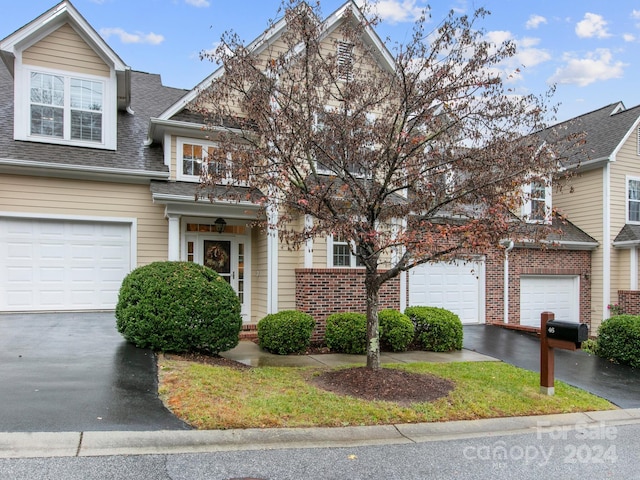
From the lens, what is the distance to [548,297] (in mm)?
15773

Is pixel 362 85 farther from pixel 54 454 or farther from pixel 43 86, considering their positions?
pixel 43 86

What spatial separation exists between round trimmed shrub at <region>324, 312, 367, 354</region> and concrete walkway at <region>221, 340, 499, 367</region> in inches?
8.4

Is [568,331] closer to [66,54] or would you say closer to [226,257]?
[226,257]

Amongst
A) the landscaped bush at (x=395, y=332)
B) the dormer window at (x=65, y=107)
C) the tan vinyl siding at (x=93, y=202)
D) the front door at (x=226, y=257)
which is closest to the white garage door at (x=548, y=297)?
the landscaped bush at (x=395, y=332)

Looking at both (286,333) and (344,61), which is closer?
(344,61)

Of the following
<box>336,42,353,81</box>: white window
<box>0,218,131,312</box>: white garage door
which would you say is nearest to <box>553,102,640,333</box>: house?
<box>336,42,353,81</box>: white window

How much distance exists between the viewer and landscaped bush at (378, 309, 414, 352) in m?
10.2

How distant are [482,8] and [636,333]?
738 cm

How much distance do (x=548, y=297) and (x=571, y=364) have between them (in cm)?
649

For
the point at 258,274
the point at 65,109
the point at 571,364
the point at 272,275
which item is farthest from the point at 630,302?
the point at 65,109

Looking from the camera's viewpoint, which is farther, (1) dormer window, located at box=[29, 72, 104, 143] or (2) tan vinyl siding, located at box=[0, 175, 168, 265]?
(1) dormer window, located at box=[29, 72, 104, 143]

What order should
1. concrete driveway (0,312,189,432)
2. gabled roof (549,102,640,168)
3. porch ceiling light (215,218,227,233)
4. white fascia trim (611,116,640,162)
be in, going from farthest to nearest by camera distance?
gabled roof (549,102,640,168), white fascia trim (611,116,640,162), porch ceiling light (215,218,227,233), concrete driveway (0,312,189,432)

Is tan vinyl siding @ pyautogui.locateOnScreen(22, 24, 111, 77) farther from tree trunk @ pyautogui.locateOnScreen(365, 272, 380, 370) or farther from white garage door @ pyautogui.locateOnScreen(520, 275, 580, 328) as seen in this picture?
white garage door @ pyautogui.locateOnScreen(520, 275, 580, 328)

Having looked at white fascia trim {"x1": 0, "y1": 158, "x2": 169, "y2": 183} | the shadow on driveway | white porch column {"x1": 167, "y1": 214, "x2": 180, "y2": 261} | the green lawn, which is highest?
white fascia trim {"x1": 0, "y1": 158, "x2": 169, "y2": 183}
